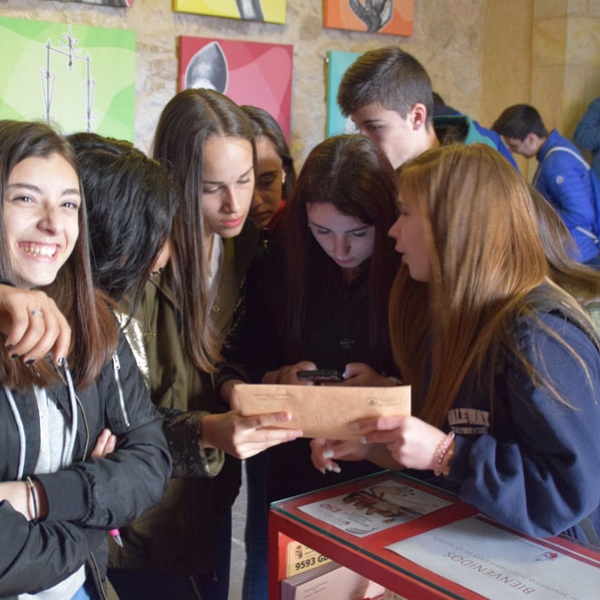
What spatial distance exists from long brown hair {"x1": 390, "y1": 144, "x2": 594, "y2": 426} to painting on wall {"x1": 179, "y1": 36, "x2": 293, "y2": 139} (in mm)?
2990

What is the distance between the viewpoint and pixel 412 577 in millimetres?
1226

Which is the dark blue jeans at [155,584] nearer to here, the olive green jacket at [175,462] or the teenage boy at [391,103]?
the olive green jacket at [175,462]

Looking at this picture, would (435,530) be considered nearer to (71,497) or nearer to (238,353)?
(71,497)

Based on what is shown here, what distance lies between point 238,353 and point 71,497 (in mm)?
843

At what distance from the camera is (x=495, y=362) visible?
1463 mm

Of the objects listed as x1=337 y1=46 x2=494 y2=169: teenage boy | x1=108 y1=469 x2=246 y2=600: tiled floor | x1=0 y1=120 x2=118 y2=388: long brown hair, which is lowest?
x1=108 y1=469 x2=246 y2=600: tiled floor

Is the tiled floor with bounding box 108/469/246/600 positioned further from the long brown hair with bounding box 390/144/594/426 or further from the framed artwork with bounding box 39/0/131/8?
the framed artwork with bounding box 39/0/131/8

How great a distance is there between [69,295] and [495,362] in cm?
84

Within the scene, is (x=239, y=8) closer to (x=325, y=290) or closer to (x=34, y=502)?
(x=325, y=290)

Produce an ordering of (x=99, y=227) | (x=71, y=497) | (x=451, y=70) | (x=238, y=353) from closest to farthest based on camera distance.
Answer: (x=71, y=497) < (x=99, y=227) < (x=238, y=353) < (x=451, y=70)

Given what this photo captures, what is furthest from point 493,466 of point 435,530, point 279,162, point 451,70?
point 451,70

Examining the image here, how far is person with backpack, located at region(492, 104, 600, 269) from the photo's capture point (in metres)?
4.65

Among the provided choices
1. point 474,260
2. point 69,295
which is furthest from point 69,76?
point 474,260

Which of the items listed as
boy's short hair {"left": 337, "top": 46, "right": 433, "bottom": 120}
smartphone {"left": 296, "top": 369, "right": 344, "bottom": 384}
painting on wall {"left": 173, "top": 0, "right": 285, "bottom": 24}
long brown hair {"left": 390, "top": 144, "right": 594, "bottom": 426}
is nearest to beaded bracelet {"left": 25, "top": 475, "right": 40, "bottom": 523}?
smartphone {"left": 296, "top": 369, "right": 344, "bottom": 384}
